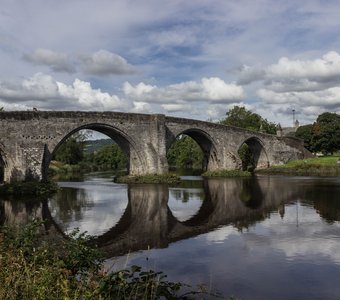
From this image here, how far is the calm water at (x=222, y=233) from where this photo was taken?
10305 millimetres

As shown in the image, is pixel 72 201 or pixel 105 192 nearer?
pixel 72 201

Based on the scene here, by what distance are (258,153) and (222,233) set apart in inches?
1826

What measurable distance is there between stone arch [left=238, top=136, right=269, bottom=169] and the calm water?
99.3 feet

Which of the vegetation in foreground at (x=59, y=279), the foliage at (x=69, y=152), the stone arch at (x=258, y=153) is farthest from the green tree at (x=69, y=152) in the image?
the vegetation in foreground at (x=59, y=279)

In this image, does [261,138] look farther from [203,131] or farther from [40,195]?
[40,195]

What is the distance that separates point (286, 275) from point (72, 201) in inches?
715

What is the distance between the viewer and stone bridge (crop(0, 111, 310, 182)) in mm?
31531

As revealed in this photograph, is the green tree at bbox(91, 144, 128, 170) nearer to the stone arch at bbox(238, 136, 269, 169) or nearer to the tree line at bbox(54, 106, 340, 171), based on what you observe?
the tree line at bbox(54, 106, 340, 171)

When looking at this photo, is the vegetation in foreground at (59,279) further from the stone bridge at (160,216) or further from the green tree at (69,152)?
the green tree at (69,152)

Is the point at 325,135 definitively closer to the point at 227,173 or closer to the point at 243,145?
the point at 243,145

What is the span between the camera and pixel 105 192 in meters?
31.8

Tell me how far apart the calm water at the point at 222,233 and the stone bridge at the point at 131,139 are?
5.42m

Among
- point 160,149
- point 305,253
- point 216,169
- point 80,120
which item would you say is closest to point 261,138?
point 216,169

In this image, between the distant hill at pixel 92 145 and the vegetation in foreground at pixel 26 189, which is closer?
the vegetation in foreground at pixel 26 189
